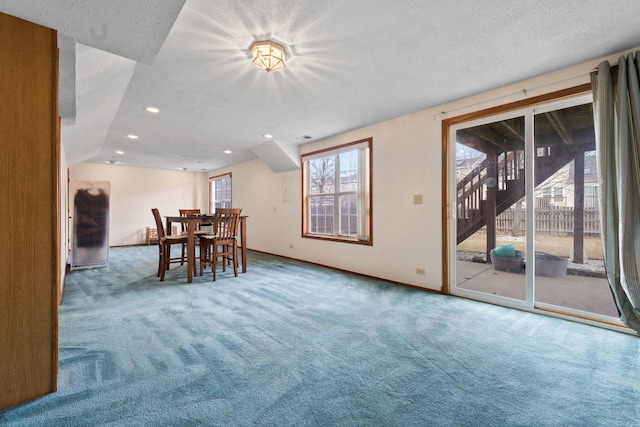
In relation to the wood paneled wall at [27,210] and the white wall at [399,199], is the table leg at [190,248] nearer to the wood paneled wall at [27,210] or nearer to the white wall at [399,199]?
the white wall at [399,199]

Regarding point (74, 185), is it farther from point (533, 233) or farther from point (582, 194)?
point (582, 194)

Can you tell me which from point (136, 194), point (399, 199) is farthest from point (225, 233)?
point (136, 194)

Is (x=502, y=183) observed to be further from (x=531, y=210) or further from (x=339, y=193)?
(x=339, y=193)

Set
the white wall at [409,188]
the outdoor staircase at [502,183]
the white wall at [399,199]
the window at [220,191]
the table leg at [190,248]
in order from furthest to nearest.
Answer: the window at [220,191], the table leg at [190,248], the white wall at [399,199], the white wall at [409,188], the outdoor staircase at [502,183]

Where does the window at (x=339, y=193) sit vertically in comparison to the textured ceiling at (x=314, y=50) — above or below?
below

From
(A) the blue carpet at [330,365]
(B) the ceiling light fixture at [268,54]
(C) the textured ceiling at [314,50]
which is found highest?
(C) the textured ceiling at [314,50]

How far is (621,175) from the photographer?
2137 mm

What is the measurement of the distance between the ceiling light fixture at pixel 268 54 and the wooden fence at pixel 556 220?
2.75 metres

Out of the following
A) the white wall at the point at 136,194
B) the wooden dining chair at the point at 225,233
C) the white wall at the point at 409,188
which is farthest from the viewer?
the white wall at the point at 136,194

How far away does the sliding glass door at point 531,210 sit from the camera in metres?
2.57

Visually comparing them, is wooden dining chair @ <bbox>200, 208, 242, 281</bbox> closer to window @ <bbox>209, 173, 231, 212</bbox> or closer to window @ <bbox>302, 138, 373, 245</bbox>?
window @ <bbox>302, 138, 373, 245</bbox>

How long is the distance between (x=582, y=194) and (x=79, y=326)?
4.62 m

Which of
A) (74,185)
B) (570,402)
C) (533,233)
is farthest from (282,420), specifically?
(74,185)

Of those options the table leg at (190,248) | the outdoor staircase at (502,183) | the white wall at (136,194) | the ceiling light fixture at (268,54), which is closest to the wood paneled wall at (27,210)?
the ceiling light fixture at (268,54)
